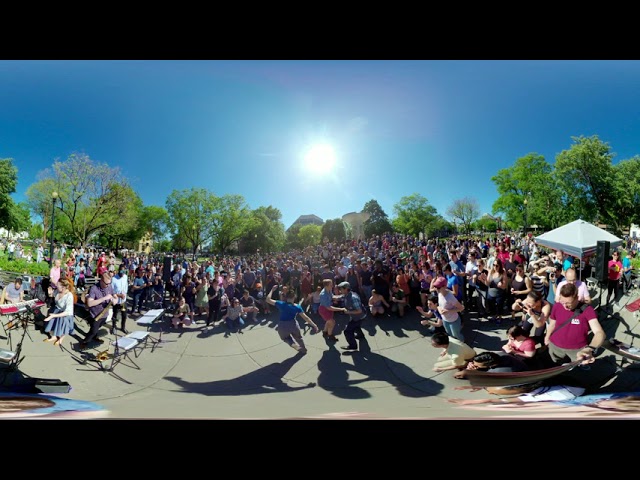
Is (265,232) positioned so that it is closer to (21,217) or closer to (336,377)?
(336,377)

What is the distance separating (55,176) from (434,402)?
351 centimetres

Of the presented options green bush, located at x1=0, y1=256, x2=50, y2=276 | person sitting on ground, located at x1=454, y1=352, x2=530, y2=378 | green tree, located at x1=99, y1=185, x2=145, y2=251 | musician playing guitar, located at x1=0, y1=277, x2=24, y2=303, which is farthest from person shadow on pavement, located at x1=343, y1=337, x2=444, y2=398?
musician playing guitar, located at x1=0, y1=277, x2=24, y2=303

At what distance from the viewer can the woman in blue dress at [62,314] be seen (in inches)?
90.0

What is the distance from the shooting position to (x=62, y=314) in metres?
2.29

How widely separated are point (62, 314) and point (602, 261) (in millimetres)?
4352

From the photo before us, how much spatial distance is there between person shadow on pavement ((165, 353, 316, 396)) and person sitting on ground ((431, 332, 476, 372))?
98cm

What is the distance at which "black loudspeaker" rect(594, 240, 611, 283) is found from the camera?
7.48 feet

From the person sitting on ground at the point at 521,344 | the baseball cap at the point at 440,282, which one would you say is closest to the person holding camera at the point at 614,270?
the person sitting on ground at the point at 521,344

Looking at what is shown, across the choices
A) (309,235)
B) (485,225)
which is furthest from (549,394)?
(309,235)

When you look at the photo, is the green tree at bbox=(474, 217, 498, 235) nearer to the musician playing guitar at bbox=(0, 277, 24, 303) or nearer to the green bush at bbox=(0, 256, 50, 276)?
the green bush at bbox=(0, 256, 50, 276)

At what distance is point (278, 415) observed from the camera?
220cm
